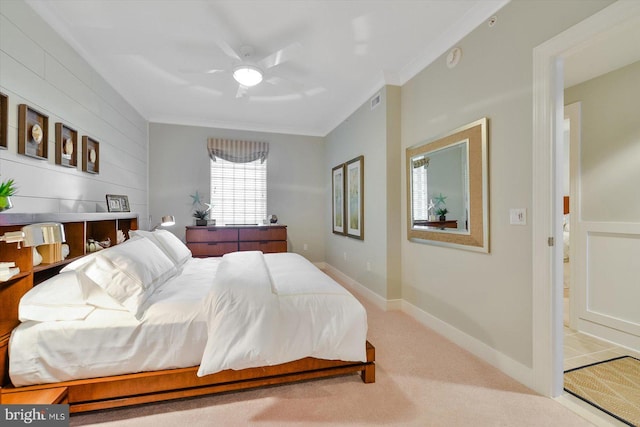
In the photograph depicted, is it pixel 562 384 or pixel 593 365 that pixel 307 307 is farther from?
pixel 593 365

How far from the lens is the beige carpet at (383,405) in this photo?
1.59 meters

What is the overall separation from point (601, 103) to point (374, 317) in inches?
117

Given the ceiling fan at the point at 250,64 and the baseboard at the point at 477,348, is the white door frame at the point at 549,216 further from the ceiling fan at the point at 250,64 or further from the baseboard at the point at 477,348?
the ceiling fan at the point at 250,64

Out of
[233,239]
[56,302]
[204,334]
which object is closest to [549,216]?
[204,334]

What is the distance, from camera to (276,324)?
173cm

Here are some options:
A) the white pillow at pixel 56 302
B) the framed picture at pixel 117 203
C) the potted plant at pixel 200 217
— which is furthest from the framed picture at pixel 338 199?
the white pillow at pixel 56 302

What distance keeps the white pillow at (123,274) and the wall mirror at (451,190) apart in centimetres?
249

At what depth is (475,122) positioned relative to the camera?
7.61 feet

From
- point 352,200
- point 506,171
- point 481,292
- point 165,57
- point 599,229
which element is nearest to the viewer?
point 506,171

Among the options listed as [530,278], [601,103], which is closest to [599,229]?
[601,103]

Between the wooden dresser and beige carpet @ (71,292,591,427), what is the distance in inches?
116

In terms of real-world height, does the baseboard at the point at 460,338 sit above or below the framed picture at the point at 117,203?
below

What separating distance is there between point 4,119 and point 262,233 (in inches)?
130

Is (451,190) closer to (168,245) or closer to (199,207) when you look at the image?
(168,245)
